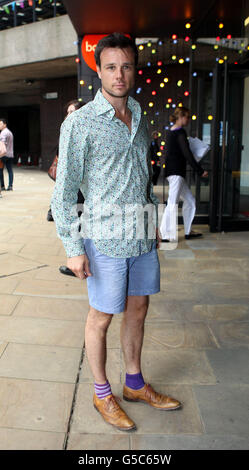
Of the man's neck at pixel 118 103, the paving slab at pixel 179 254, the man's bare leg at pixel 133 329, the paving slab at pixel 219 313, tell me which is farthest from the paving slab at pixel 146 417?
the paving slab at pixel 179 254

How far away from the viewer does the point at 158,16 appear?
654 centimetres

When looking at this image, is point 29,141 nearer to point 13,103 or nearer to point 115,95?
point 13,103

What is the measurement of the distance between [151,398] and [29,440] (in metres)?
0.63

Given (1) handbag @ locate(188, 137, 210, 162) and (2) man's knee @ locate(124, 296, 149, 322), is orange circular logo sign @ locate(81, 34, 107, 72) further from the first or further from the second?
(2) man's knee @ locate(124, 296, 149, 322)

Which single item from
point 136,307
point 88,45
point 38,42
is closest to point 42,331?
point 136,307

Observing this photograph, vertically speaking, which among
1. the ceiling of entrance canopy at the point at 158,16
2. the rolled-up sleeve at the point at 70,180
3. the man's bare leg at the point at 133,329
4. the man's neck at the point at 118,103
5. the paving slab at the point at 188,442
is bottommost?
the paving slab at the point at 188,442

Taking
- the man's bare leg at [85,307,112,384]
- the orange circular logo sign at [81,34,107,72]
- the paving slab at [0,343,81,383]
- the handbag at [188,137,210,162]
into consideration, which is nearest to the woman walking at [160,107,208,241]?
the handbag at [188,137,210,162]

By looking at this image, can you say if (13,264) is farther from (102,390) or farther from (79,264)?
(79,264)

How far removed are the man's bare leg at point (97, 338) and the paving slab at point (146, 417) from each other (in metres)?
0.20

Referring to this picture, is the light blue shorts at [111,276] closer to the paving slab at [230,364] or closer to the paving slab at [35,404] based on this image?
the paving slab at [35,404]

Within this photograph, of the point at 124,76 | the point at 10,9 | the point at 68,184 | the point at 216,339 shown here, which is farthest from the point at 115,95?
the point at 10,9

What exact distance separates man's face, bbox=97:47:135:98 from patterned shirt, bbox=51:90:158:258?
0.06m

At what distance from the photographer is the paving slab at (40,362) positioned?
2480 mm
